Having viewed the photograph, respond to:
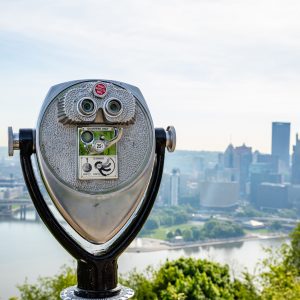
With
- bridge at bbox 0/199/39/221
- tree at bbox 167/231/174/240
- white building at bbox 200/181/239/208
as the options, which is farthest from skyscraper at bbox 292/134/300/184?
bridge at bbox 0/199/39/221

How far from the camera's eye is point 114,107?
48.1 inches

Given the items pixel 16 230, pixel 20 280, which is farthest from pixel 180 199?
pixel 20 280

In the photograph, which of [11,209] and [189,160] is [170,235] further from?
[11,209]

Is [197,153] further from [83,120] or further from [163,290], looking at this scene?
[83,120]

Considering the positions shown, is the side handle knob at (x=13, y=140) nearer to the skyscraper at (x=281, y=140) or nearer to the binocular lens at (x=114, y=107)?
the binocular lens at (x=114, y=107)

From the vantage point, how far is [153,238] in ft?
37.0

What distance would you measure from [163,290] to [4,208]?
4.65 metres

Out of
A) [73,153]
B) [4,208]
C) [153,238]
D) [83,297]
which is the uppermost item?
[73,153]

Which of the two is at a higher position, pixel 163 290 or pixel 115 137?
pixel 115 137

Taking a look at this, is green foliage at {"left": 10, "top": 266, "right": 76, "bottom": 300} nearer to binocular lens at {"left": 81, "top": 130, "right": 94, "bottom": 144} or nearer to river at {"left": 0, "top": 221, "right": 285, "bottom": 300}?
river at {"left": 0, "top": 221, "right": 285, "bottom": 300}

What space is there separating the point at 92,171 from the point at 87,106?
0.40ft

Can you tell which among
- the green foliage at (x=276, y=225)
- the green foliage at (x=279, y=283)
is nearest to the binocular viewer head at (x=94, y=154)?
the green foliage at (x=279, y=283)

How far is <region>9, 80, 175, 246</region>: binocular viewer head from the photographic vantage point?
118 cm

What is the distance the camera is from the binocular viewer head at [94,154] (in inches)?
46.5
